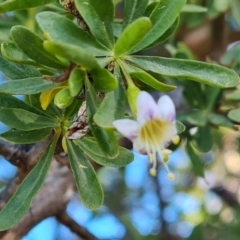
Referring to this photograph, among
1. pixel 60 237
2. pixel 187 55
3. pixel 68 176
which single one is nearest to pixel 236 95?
pixel 187 55

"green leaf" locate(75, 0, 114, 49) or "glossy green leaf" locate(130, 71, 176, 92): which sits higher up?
"green leaf" locate(75, 0, 114, 49)

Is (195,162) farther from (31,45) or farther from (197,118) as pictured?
(31,45)

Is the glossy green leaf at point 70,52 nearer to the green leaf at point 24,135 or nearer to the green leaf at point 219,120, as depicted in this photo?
the green leaf at point 24,135

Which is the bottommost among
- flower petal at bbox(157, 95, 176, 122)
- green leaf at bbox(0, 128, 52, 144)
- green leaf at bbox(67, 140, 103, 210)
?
green leaf at bbox(67, 140, 103, 210)

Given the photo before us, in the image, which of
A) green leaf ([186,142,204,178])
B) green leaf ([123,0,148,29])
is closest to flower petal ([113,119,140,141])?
green leaf ([123,0,148,29])

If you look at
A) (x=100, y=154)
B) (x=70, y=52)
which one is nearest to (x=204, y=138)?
(x=100, y=154)

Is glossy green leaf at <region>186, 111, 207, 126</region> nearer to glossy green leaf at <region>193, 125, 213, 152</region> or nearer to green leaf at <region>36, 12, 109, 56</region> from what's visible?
glossy green leaf at <region>193, 125, 213, 152</region>

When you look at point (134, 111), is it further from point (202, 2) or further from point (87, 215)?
point (87, 215)
